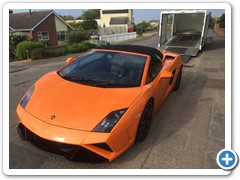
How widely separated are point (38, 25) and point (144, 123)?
2614 cm

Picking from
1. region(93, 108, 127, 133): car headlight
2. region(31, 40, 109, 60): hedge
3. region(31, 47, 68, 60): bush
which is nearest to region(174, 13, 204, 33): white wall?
region(31, 40, 109, 60): hedge

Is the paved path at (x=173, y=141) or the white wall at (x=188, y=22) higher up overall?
the white wall at (x=188, y=22)

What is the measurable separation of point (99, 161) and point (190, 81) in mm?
4906

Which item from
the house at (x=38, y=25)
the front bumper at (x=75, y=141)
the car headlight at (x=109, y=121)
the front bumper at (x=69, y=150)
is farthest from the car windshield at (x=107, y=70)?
the house at (x=38, y=25)

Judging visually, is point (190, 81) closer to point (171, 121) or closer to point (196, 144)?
point (171, 121)

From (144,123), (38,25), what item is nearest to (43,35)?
(38,25)

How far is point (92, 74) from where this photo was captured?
3.37 m

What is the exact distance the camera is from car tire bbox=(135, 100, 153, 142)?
9.43ft

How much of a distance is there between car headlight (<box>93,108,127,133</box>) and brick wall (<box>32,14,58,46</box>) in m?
25.7

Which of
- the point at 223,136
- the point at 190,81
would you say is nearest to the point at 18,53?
the point at 190,81

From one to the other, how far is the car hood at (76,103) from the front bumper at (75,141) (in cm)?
8

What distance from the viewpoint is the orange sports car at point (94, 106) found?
2.33 m

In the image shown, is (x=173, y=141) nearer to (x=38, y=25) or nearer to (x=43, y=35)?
(x=38, y=25)

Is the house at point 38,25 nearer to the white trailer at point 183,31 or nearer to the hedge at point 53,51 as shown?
the hedge at point 53,51
